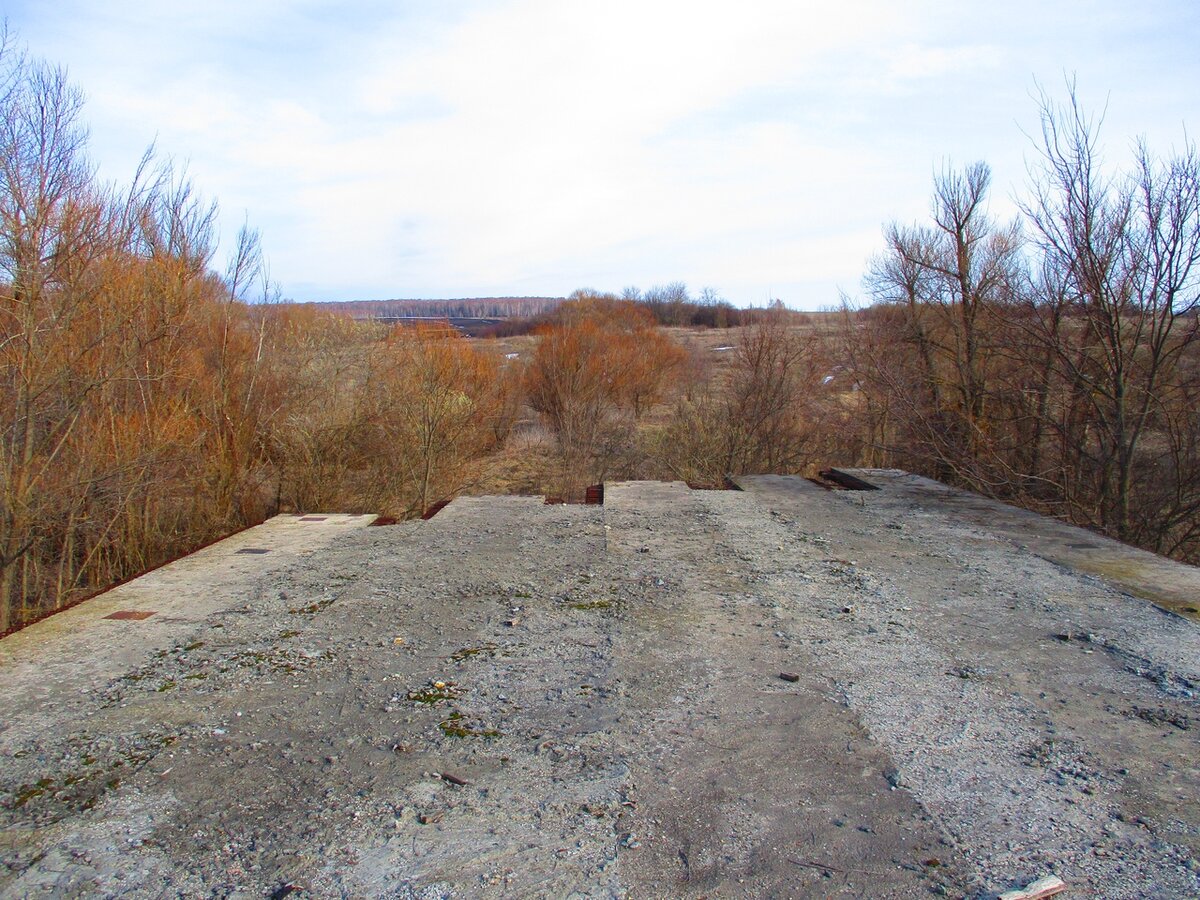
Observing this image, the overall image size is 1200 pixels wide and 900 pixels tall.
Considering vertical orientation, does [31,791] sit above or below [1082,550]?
below

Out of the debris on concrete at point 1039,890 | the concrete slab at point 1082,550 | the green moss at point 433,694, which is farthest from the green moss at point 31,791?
the concrete slab at point 1082,550

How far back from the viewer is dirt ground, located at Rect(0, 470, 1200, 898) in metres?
1.98

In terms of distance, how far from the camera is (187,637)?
11.3ft

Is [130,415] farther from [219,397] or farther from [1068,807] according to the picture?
[1068,807]

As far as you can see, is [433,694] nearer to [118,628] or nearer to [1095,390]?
[118,628]

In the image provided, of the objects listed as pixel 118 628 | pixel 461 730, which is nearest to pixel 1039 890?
pixel 461 730

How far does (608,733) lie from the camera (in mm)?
2631

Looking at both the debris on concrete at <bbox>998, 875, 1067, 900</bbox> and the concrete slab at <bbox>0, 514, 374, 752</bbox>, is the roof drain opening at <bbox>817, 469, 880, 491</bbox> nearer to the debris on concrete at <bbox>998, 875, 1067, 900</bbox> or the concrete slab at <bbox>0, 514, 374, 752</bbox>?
the concrete slab at <bbox>0, 514, 374, 752</bbox>

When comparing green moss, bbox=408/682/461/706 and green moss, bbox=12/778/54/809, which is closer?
green moss, bbox=12/778/54/809

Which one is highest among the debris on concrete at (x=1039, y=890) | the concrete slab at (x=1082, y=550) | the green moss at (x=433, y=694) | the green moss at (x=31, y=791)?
the concrete slab at (x=1082, y=550)

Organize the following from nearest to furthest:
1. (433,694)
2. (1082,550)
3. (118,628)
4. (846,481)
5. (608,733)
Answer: (608,733)
(433,694)
(118,628)
(1082,550)
(846,481)

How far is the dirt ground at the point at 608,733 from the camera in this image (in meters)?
1.98

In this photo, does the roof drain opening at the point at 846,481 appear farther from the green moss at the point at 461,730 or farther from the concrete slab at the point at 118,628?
the green moss at the point at 461,730

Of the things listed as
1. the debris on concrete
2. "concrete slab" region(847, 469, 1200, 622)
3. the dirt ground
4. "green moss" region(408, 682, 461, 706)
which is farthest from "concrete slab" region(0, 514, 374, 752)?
"concrete slab" region(847, 469, 1200, 622)
